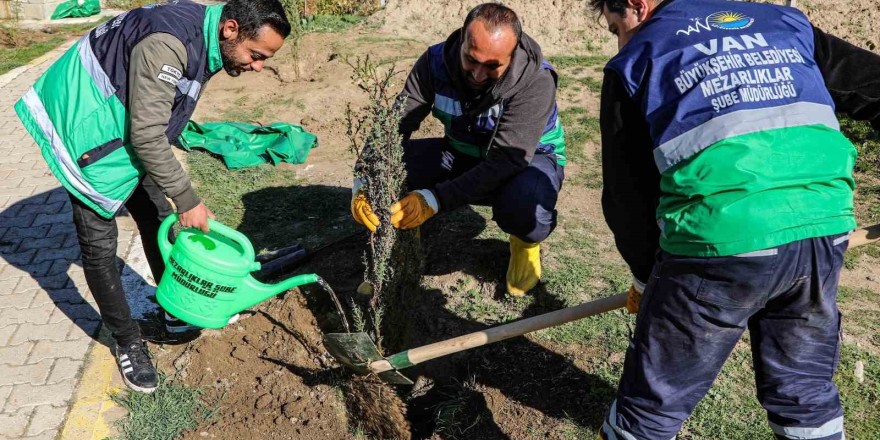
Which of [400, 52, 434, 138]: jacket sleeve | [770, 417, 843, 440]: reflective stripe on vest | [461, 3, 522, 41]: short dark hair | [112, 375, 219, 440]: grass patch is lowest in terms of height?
[112, 375, 219, 440]: grass patch

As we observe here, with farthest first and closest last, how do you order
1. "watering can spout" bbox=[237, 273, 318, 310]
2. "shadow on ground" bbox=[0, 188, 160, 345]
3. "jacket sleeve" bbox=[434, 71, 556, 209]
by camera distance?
1. "shadow on ground" bbox=[0, 188, 160, 345]
2. "jacket sleeve" bbox=[434, 71, 556, 209]
3. "watering can spout" bbox=[237, 273, 318, 310]

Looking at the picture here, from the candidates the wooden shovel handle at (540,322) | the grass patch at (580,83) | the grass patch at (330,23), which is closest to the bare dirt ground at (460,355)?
the wooden shovel handle at (540,322)

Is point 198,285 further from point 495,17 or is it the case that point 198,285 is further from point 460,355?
point 495,17

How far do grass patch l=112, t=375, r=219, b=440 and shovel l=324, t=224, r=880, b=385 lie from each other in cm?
72

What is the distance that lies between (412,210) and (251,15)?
1133mm

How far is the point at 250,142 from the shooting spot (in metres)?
6.41

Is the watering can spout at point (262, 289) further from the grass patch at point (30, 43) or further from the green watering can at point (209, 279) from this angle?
the grass patch at point (30, 43)

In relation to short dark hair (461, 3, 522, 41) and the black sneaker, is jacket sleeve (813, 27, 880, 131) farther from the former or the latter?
the black sneaker

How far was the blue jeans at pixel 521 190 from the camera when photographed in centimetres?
399

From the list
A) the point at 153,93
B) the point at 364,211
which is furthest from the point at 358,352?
the point at 153,93

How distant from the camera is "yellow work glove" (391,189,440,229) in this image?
3.54 metres

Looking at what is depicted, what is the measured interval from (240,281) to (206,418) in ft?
2.68

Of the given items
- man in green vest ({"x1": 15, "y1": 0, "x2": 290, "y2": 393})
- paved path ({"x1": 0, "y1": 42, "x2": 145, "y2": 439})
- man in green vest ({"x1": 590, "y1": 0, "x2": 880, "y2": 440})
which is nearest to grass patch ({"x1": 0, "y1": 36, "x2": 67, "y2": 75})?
paved path ({"x1": 0, "y1": 42, "x2": 145, "y2": 439})

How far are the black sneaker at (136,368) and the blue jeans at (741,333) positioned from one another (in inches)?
90.9
